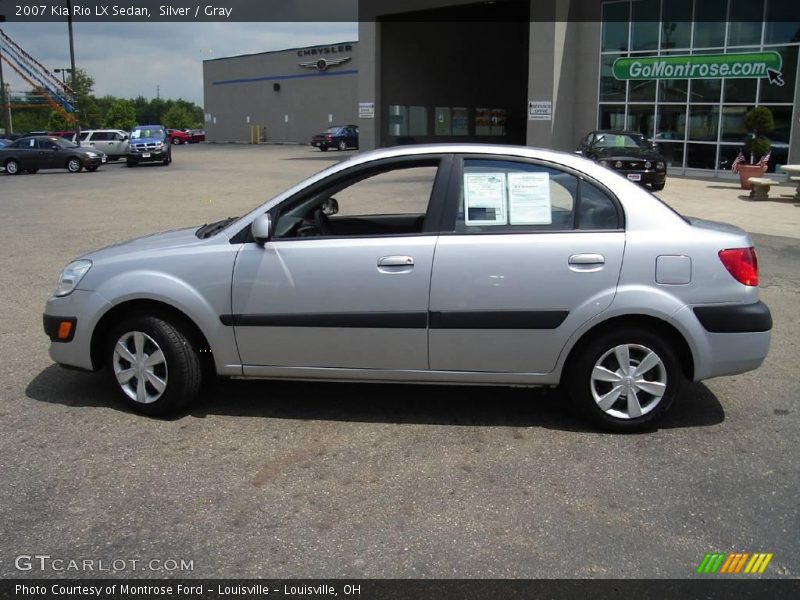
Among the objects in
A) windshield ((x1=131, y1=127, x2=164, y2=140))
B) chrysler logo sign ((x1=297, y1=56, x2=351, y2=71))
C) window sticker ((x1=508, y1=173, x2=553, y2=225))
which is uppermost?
chrysler logo sign ((x1=297, y1=56, x2=351, y2=71))

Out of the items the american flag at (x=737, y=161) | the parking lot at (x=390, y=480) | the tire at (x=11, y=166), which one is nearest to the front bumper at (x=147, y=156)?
the tire at (x=11, y=166)

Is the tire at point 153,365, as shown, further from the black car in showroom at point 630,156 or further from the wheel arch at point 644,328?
the black car in showroom at point 630,156

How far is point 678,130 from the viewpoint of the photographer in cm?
2675

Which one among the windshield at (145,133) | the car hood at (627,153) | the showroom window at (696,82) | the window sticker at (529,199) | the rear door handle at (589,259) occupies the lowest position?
the rear door handle at (589,259)

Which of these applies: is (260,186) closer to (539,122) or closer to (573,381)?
(539,122)

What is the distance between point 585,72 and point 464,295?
89.6 feet

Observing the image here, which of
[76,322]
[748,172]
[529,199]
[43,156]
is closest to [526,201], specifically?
[529,199]

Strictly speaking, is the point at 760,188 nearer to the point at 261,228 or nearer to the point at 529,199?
the point at 529,199

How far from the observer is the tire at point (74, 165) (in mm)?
31266

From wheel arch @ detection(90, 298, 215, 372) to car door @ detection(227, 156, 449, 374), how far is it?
0.96ft

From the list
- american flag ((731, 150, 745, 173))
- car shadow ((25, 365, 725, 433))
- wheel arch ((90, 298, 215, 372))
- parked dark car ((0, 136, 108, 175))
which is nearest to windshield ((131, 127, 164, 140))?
parked dark car ((0, 136, 108, 175))

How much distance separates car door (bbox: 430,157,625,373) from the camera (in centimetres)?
438

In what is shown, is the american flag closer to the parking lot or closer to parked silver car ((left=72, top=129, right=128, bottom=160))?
the parking lot

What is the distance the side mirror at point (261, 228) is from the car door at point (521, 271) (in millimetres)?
1014
